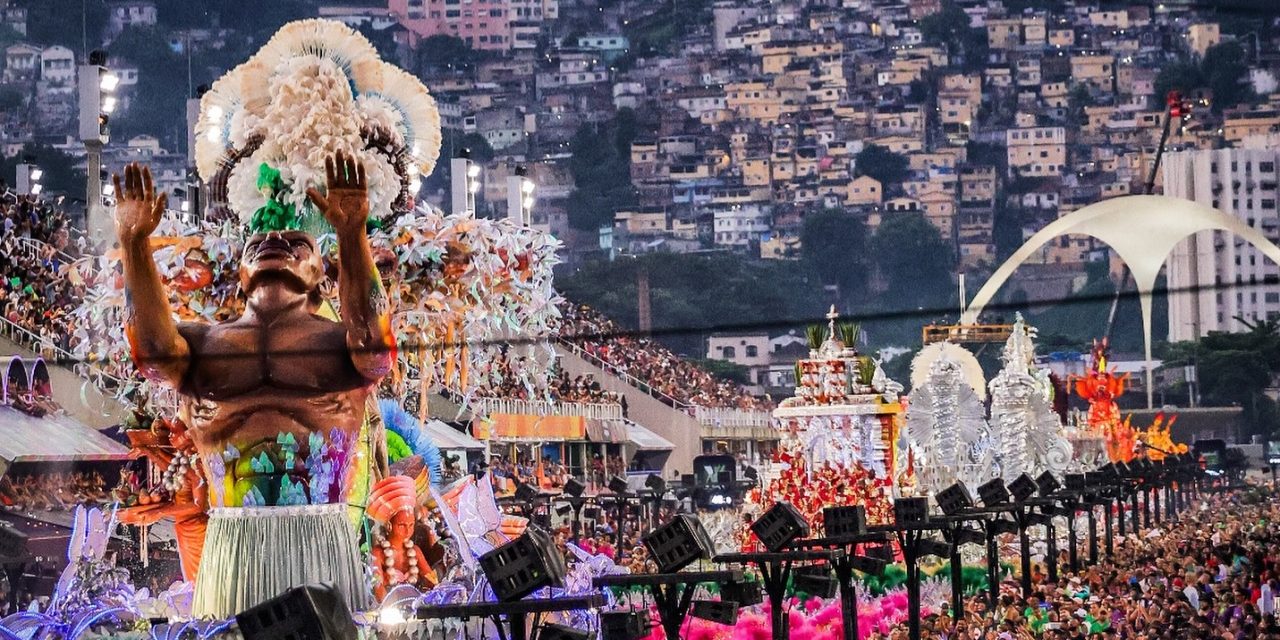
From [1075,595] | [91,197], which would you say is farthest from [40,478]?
[1075,595]

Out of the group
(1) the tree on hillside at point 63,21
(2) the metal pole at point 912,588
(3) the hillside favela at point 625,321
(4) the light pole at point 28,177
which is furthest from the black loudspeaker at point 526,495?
(1) the tree on hillside at point 63,21

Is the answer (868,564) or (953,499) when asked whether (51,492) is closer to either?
(953,499)

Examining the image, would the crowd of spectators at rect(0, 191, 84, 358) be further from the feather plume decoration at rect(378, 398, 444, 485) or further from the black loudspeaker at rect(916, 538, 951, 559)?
the feather plume decoration at rect(378, 398, 444, 485)

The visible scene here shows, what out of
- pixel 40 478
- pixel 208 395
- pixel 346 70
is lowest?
pixel 40 478

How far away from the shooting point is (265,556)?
25.1 feet

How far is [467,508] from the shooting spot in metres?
9.65

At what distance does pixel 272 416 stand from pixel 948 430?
16.1 meters

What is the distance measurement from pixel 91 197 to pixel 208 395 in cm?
1444

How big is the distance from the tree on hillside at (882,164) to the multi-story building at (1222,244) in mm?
9908

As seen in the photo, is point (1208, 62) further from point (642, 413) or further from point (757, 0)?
point (642, 413)

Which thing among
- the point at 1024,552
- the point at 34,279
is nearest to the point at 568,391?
the point at 34,279

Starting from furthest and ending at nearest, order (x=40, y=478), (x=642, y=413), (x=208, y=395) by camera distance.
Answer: (x=642, y=413), (x=40, y=478), (x=208, y=395)

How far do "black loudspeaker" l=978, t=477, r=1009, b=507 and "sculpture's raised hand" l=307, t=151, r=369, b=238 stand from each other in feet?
32.1

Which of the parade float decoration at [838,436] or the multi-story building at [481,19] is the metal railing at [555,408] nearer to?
the parade float decoration at [838,436]
